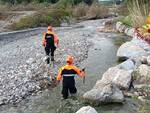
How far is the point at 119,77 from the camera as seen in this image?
1470 cm

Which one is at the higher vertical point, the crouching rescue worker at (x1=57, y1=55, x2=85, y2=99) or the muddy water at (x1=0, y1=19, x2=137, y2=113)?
the crouching rescue worker at (x1=57, y1=55, x2=85, y2=99)

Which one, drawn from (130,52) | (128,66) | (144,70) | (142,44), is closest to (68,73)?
(144,70)

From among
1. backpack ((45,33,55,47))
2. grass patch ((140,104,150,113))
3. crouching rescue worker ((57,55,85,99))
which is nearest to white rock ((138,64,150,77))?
grass patch ((140,104,150,113))

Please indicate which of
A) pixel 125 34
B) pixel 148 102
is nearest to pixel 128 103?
pixel 148 102

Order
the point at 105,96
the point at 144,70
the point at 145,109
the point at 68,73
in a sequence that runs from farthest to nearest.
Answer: the point at 144,70, the point at 68,73, the point at 105,96, the point at 145,109

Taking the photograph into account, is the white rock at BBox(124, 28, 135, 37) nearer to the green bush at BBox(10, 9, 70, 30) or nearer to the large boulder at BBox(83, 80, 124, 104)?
the green bush at BBox(10, 9, 70, 30)

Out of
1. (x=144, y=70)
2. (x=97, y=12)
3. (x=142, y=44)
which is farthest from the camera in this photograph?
(x=97, y=12)

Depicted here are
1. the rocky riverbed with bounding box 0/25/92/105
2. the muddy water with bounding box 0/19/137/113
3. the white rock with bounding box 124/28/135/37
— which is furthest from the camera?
the white rock with bounding box 124/28/135/37

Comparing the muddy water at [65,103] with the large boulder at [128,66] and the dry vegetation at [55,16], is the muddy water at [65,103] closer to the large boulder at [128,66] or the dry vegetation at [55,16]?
the large boulder at [128,66]

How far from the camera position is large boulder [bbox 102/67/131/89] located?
14.4 metres

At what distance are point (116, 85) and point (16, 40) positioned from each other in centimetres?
1830

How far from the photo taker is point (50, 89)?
1515cm

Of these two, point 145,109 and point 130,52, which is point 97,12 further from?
point 145,109

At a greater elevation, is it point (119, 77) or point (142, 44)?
point (142, 44)
